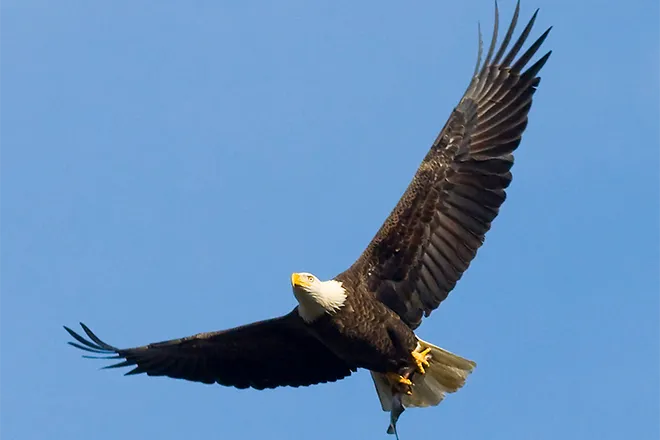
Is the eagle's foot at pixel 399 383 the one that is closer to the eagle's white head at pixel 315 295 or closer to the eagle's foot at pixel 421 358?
the eagle's foot at pixel 421 358

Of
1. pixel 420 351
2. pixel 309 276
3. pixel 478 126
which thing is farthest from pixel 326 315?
pixel 478 126

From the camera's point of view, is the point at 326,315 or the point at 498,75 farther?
the point at 498,75

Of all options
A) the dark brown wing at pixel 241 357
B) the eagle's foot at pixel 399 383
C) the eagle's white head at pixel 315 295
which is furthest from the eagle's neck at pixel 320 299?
the eagle's foot at pixel 399 383

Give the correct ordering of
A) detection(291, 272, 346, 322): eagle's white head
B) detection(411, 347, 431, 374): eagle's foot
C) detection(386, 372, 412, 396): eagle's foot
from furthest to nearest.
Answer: detection(386, 372, 412, 396): eagle's foot, detection(411, 347, 431, 374): eagle's foot, detection(291, 272, 346, 322): eagle's white head

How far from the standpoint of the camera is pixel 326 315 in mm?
11688

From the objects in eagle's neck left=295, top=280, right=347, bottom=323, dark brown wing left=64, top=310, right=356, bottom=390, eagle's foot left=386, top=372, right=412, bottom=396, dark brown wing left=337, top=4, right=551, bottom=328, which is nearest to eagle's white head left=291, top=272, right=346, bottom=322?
eagle's neck left=295, top=280, right=347, bottom=323

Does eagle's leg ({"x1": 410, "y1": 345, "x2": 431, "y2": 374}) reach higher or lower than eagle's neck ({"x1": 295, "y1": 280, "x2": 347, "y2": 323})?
lower

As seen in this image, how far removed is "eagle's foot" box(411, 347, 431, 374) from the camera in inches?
485

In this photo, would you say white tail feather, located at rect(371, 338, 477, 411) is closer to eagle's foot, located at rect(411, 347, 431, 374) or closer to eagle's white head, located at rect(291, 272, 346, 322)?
eagle's foot, located at rect(411, 347, 431, 374)

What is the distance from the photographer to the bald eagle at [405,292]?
11.9 metres

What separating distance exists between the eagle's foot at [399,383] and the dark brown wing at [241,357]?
0.43m

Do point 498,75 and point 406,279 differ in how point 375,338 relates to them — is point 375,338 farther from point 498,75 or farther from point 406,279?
point 498,75

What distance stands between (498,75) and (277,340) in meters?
3.09

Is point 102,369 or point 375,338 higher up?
point 102,369
